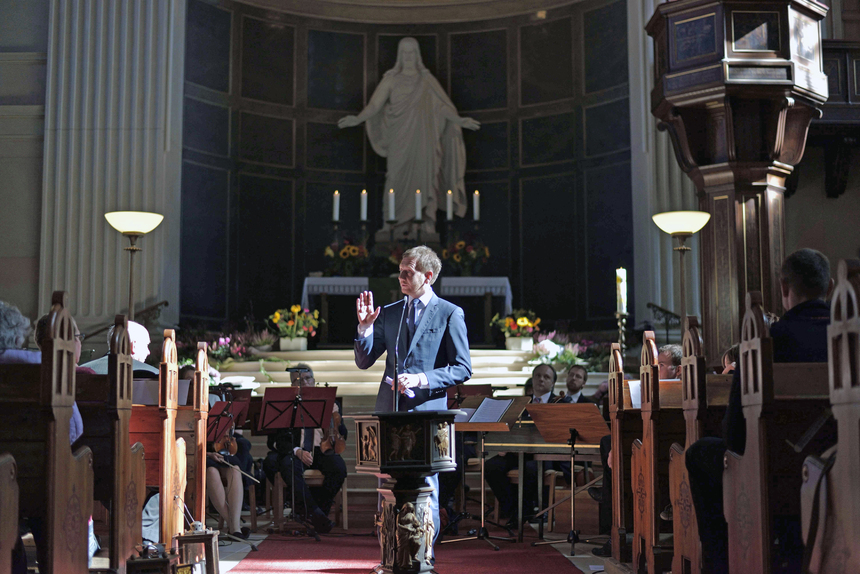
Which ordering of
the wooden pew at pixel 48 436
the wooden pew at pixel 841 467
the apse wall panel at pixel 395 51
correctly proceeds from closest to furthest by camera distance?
the wooden pew at pixel 841 467
the wooden pew at pixel 48 436
the apse wall panel at pixel 395 51

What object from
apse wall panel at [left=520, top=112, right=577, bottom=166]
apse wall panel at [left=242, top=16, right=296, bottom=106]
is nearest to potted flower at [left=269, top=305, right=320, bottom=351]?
apse wall panel at [left=242, top=16, right=296, bottom=106]

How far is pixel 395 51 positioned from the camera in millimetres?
14531

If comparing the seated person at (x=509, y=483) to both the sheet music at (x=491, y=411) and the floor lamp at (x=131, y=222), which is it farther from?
the floor lamp at (x=131, y=222)

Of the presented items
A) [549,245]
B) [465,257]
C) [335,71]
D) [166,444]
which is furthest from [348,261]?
[166,444]

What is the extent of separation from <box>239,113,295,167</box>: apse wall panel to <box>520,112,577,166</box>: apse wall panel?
3554mm

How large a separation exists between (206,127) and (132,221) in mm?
4184

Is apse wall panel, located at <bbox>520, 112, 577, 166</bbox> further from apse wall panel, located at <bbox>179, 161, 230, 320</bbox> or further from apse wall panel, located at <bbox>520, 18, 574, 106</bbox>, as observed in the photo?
apse wall panel, located at <bbox>179, 161, 230, 320</bbox>

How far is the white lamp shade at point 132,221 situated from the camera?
9.04 meters

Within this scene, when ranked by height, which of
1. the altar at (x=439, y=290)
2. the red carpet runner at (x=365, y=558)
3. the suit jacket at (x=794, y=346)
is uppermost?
the altar at (x=439, y=290)

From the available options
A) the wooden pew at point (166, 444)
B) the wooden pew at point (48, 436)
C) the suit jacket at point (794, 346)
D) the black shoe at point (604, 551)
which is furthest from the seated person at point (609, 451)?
the wooden pew at point (48, 436)

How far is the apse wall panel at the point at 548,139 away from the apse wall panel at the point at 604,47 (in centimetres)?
63

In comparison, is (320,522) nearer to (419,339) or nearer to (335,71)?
(419,339)

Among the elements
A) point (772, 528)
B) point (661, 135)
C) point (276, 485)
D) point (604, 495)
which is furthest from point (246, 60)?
point (772, 528)

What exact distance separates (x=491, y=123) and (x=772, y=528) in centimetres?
1170
